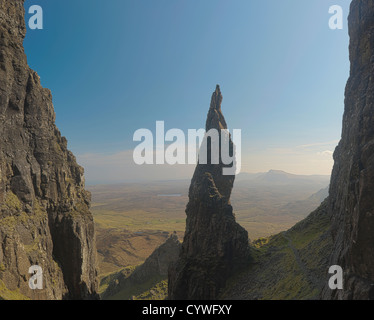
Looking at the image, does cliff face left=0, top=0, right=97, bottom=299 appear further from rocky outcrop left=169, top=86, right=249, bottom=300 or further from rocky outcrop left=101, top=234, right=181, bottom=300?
rocky outcrop left=101, top=234, right=181, bottom=300

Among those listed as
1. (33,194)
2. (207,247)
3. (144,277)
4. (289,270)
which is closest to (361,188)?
(289,270)

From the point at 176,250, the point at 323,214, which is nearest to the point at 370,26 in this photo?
the point at 323,214

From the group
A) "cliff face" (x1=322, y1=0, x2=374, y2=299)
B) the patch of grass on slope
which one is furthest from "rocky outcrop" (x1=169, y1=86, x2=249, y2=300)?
"cliff face" (x1=322, y1=0, x2=374, y2=299)

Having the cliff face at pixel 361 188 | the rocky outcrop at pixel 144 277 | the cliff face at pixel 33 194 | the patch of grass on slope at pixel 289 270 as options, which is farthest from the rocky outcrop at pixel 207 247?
the rocky outcrop at pixel 144 277

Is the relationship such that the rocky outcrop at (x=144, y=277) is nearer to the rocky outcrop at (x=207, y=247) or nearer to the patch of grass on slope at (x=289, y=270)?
the rocky outcrop at (x=207, y=247)

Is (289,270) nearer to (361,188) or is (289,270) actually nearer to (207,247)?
(207,247)

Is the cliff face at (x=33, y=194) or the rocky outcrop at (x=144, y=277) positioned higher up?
the cliff face at (x=33, y=194)
